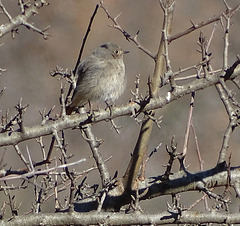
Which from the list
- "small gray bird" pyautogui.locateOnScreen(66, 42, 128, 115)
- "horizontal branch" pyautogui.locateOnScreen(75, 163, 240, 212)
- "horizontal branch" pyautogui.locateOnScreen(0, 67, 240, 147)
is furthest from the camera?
"small gray bird" pyautogui.locateOnScreen(66, 42, 128, 115)

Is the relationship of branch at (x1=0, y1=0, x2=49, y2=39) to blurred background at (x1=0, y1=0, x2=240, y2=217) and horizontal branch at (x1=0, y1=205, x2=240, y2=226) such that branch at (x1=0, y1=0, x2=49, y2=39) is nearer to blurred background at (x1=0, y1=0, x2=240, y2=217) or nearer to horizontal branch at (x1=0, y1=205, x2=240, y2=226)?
horizontal branch at (x1=0, y1=205, x2=240, y2=226)

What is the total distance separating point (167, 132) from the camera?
38.0 feet

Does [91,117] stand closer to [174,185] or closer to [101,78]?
[174,185]

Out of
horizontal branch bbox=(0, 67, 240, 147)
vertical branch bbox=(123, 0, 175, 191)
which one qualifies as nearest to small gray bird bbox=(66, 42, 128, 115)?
vertical branch bbox=(123, 0, 175, 191)

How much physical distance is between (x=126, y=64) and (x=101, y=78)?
5.91 meters

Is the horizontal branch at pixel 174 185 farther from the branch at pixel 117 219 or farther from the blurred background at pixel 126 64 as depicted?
the blurred background at pixel 126 64

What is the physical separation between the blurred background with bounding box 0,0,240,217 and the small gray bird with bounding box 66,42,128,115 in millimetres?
4513

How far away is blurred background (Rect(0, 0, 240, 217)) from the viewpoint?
37.0ft

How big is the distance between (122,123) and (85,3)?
336cm

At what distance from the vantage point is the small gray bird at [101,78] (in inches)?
235

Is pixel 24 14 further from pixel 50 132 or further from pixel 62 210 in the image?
pixel 62 210

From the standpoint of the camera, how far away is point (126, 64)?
1192 cm

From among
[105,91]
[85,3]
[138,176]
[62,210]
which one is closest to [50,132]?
[62,210]

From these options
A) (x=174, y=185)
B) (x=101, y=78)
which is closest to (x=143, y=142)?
(x=174, y=185)
